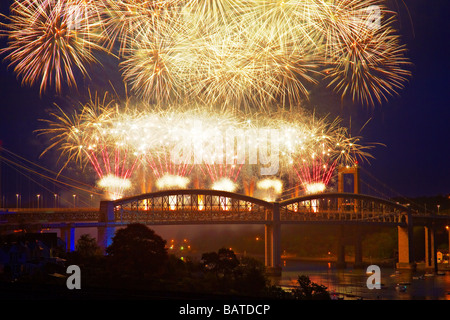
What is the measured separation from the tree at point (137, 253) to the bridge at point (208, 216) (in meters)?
25.6

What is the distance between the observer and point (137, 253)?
46312mm

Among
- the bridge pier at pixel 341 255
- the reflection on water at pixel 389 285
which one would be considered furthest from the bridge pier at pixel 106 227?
the bridge pier at pixel 341 255

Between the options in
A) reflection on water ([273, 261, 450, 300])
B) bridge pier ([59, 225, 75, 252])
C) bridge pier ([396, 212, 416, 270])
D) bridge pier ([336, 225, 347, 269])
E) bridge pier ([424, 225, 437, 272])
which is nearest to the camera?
reflection on water ([273, 261, 450, 300])

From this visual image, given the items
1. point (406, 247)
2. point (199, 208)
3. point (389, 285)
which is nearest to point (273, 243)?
point (199, 208)

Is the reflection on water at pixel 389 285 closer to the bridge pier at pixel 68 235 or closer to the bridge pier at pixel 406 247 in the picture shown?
the bridge pier at pixel 406 247

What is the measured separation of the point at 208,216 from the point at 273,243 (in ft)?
45.7

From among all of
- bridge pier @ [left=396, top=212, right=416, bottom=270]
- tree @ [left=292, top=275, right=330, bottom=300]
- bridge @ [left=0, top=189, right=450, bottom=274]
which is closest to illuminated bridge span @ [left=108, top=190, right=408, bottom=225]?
bridge @ [left=0, top=189, right=450, bottom=274]

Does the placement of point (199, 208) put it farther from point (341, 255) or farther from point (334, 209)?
point (341, 255)

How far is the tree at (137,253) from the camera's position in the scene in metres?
45.7

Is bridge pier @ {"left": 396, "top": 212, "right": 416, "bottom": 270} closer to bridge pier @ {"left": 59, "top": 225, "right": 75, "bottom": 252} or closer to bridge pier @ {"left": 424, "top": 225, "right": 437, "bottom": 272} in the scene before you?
bridge pier @ {"left": 424, "top": 225, "right": 437, "bottom": 272}

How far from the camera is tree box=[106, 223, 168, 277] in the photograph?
45.7m

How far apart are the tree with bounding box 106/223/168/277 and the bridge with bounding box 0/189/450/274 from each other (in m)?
25.6

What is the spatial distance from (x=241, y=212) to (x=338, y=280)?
23.3 metres
